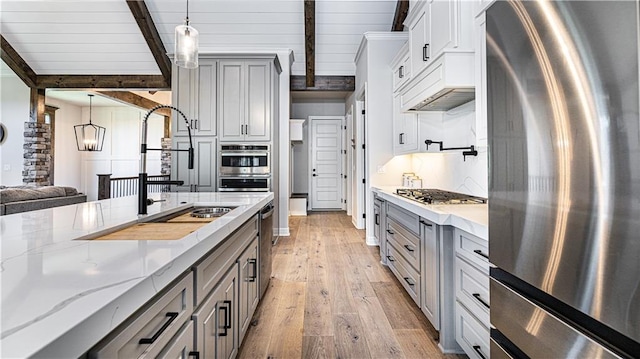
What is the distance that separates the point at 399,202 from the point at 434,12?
152 centimetres

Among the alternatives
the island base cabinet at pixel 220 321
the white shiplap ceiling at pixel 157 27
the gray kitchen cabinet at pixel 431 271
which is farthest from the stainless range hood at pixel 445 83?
the white shiplap ceiling at pixel 157 27

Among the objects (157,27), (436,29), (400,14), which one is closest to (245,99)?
(157,27)

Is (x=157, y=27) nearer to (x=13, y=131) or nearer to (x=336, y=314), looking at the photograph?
(x=13, y=131)

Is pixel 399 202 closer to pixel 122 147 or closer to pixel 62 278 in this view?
pixel 62 278

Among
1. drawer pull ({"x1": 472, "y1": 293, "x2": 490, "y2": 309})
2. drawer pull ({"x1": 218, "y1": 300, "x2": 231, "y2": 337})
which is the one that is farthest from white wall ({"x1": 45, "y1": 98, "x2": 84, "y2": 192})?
drawer pull ({"x1": 472, "y1": 293, "x2": 490, "y2": 309})

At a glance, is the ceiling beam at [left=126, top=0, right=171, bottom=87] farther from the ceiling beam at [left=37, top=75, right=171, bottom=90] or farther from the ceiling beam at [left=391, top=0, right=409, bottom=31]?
the ceiling beam at [left=391, top=0, right=409, bottom=31]

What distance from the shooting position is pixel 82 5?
4809mm

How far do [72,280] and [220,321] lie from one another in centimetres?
83

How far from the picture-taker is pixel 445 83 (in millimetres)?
2191

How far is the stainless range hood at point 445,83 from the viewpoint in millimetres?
2164

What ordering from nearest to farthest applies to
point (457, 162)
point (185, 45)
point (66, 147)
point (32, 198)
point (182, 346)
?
point (182, 346)
point (185, 45)
point (457, 162)
point (32, 198)
point (66, 147)

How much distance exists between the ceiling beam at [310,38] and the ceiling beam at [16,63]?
16.5 feet

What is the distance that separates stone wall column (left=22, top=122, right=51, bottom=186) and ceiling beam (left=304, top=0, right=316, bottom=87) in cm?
543

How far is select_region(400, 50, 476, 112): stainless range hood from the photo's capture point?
2164mm
